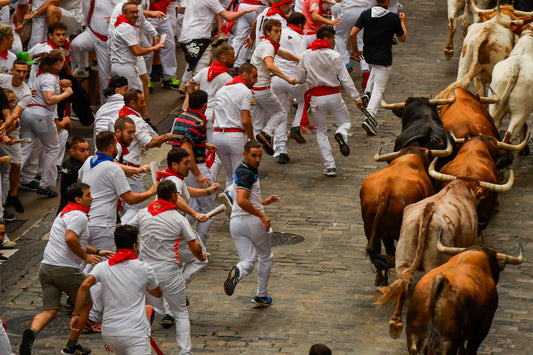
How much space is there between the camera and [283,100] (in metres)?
17.0

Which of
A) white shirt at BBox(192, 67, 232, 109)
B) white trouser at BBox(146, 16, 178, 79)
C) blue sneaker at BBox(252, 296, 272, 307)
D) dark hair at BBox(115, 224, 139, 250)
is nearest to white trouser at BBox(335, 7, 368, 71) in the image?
white trouser at BBox(146, 16, 178, 79)

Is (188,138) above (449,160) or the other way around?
above

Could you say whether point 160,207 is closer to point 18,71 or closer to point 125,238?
point 125,238

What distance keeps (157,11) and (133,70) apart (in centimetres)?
239

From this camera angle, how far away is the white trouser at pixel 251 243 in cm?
1174

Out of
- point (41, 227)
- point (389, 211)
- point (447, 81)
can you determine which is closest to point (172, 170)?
point (389, 211)

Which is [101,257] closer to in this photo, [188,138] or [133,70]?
[188,138]

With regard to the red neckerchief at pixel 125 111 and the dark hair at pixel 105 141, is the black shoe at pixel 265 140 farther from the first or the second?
the dark hair at pixel 105 141

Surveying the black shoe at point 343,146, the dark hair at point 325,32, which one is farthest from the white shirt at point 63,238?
the dark hair at point 325,32

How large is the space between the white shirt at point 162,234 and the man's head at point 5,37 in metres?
5.17

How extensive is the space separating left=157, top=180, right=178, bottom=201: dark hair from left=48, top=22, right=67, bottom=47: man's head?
5.95 meters

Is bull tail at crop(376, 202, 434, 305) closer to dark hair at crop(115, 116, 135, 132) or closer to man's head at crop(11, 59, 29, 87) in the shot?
dark hair at crop(115, 116, 135, 132)

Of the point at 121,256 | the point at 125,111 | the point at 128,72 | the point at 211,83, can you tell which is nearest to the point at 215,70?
the point at 211,83

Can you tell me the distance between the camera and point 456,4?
20688 millimetres
